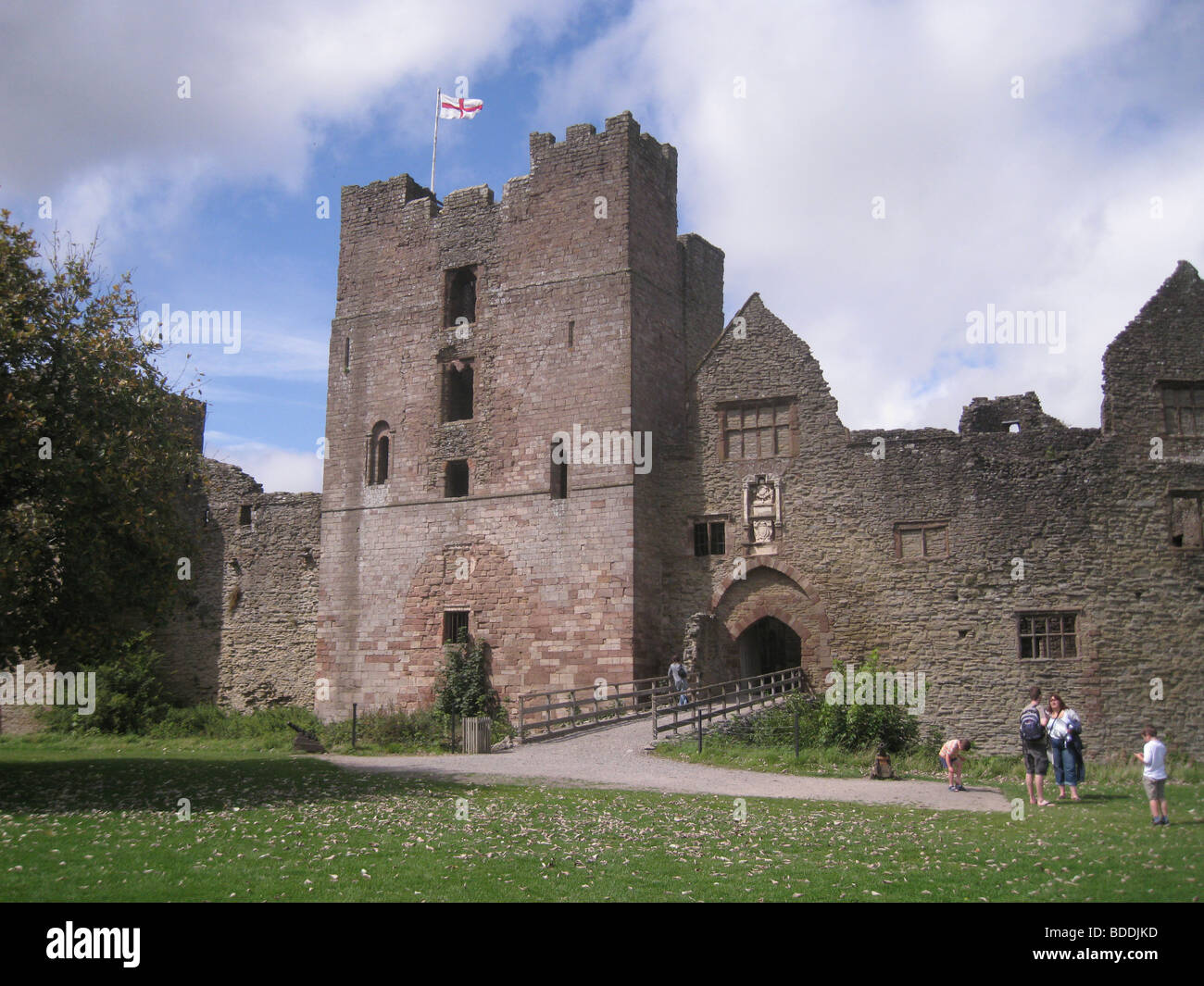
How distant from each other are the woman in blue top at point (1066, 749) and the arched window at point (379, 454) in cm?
1979

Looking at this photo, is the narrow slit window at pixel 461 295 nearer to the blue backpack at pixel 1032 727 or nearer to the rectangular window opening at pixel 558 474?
the rectangular window opening at pixel 558 474

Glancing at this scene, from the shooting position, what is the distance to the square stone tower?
26.0m

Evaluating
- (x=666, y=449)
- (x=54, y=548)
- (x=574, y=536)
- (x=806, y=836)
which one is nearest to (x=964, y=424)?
(x=666, y=449)

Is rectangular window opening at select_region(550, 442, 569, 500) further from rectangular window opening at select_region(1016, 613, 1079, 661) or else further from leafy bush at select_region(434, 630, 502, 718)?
rectangular window opening at select_region(1016, 613, 1079, 661)

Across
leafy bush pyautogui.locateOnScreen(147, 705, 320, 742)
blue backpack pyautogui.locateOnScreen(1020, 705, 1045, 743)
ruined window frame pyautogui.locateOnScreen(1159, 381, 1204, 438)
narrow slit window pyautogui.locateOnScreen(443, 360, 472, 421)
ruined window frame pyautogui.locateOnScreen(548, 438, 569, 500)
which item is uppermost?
narrow slit window pyautogui.locateOnScreen(443, 360, 472, 421)

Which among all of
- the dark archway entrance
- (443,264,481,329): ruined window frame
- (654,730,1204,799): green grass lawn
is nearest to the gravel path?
(654,730,1204,799): green grass lawn

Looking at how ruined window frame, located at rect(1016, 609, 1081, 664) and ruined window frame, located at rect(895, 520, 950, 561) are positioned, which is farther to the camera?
ruined window frame, located at rect(895, 520, 950, 561)

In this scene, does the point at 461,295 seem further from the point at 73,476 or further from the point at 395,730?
the point at 73,476

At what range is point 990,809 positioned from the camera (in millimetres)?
14055

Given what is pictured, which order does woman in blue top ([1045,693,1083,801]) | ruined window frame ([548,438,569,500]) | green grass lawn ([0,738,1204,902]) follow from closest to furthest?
1. green grass lawn ([0,738,1204,902])
2. woman in blue top ([1045,693,1083,801])
3. ruined window frame ([548,438,569,500])

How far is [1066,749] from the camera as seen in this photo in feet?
49.4

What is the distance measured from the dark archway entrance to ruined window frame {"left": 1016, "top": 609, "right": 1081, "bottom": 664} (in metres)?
5.83

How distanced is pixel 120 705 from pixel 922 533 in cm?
A: 2216
